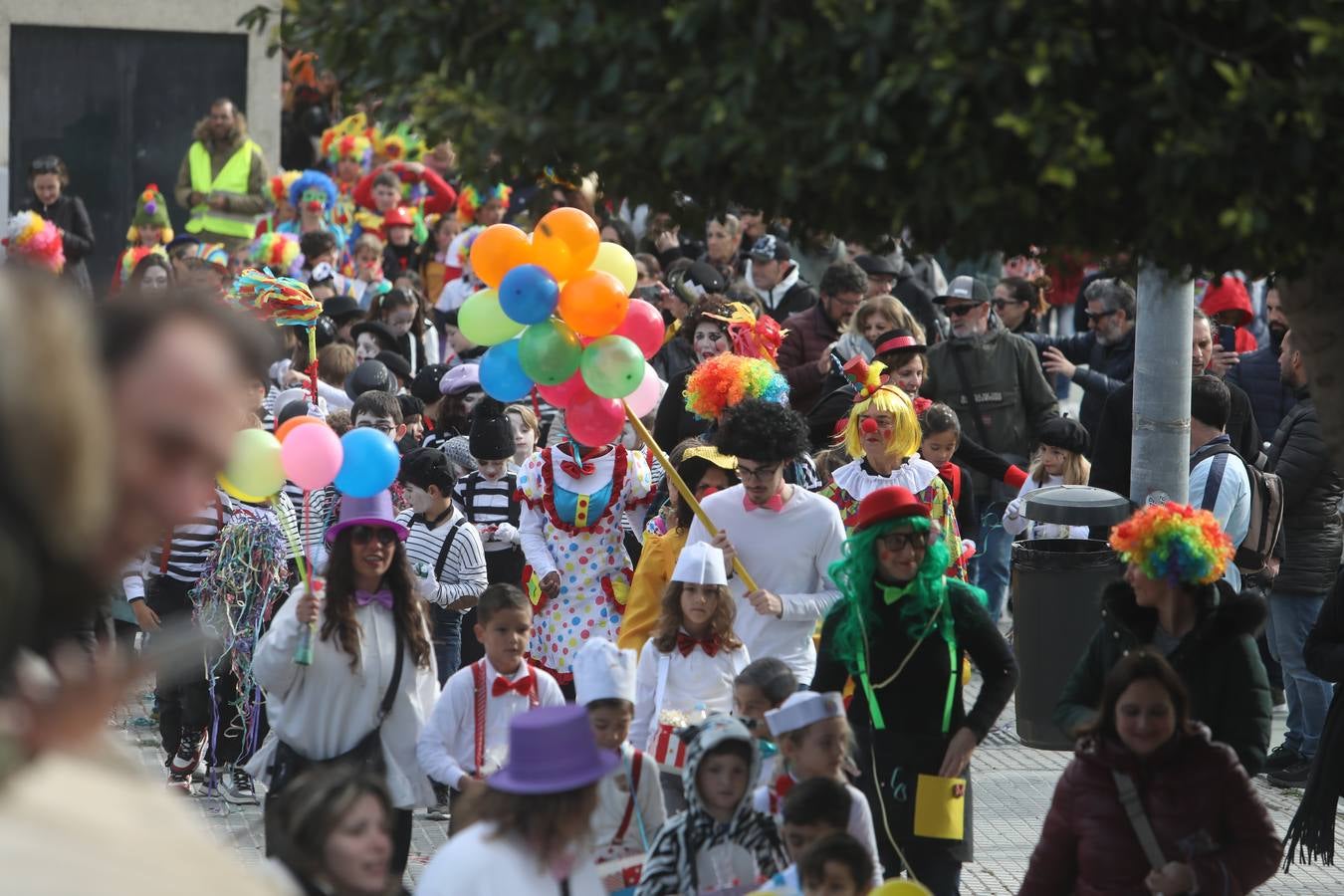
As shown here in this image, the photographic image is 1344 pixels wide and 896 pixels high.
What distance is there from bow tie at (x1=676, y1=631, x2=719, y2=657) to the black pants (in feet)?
9.27

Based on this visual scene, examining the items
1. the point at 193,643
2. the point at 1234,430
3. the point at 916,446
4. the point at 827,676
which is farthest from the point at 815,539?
the point at 193,643

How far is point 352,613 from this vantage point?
6.79m

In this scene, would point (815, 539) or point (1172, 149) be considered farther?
point (815, 539)

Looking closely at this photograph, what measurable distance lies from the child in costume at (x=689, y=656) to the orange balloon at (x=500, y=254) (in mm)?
1235

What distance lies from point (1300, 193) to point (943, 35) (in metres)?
0.86

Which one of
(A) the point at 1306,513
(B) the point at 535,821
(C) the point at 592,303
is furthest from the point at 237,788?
(A) the point at 1306,513

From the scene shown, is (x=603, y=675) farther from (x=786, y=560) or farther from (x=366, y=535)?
(x=786, y=560)

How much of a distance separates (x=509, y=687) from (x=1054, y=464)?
13.9 ft

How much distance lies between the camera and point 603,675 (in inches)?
246

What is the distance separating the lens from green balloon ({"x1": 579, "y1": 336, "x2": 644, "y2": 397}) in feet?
22.8

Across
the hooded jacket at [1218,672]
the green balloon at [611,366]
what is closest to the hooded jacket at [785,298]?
the green balloon at [611,366]

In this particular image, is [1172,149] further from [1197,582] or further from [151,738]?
[151,738]

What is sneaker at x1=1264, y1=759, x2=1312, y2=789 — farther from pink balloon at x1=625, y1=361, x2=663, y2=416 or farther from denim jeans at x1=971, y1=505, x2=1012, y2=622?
pink balloon at x1=625, y1=361, x2=663, y2=416

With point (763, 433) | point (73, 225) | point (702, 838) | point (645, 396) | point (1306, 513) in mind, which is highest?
point (73, 225)
